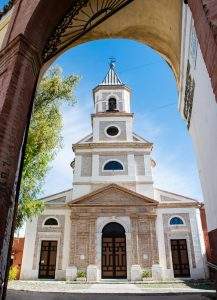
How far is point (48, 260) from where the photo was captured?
72.0 ft

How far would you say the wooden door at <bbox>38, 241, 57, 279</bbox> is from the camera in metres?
21.4

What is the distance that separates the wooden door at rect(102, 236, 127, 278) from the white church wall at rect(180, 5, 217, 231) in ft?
57.5

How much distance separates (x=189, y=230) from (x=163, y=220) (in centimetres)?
200

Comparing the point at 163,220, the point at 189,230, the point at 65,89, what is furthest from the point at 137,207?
the point at 65,89

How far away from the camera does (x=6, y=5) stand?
18.5ft

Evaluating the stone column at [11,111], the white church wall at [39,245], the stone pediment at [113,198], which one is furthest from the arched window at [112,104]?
the stone column at [11,111]

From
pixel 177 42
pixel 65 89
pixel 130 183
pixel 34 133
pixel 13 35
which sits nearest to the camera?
pixel 13 35

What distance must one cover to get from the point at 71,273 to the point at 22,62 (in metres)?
18.8

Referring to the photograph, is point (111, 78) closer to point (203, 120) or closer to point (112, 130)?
point (112, 130)

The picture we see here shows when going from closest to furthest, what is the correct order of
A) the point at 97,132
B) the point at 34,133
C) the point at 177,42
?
the point at 177,42 < the point at 34,133 < the point at 97,132

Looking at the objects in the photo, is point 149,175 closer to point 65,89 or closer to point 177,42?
point 65,89

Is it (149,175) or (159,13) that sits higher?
(149,175)

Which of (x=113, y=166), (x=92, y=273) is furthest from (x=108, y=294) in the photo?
(x=113, y=166)

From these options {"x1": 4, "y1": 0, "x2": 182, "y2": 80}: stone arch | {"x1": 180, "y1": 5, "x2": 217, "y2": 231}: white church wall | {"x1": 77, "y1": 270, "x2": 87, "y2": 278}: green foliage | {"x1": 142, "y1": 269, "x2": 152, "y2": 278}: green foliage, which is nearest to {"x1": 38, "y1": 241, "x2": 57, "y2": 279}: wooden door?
{"x1": 77, "y1": 270, "x2": 87, "y2": 278}: green foliage
